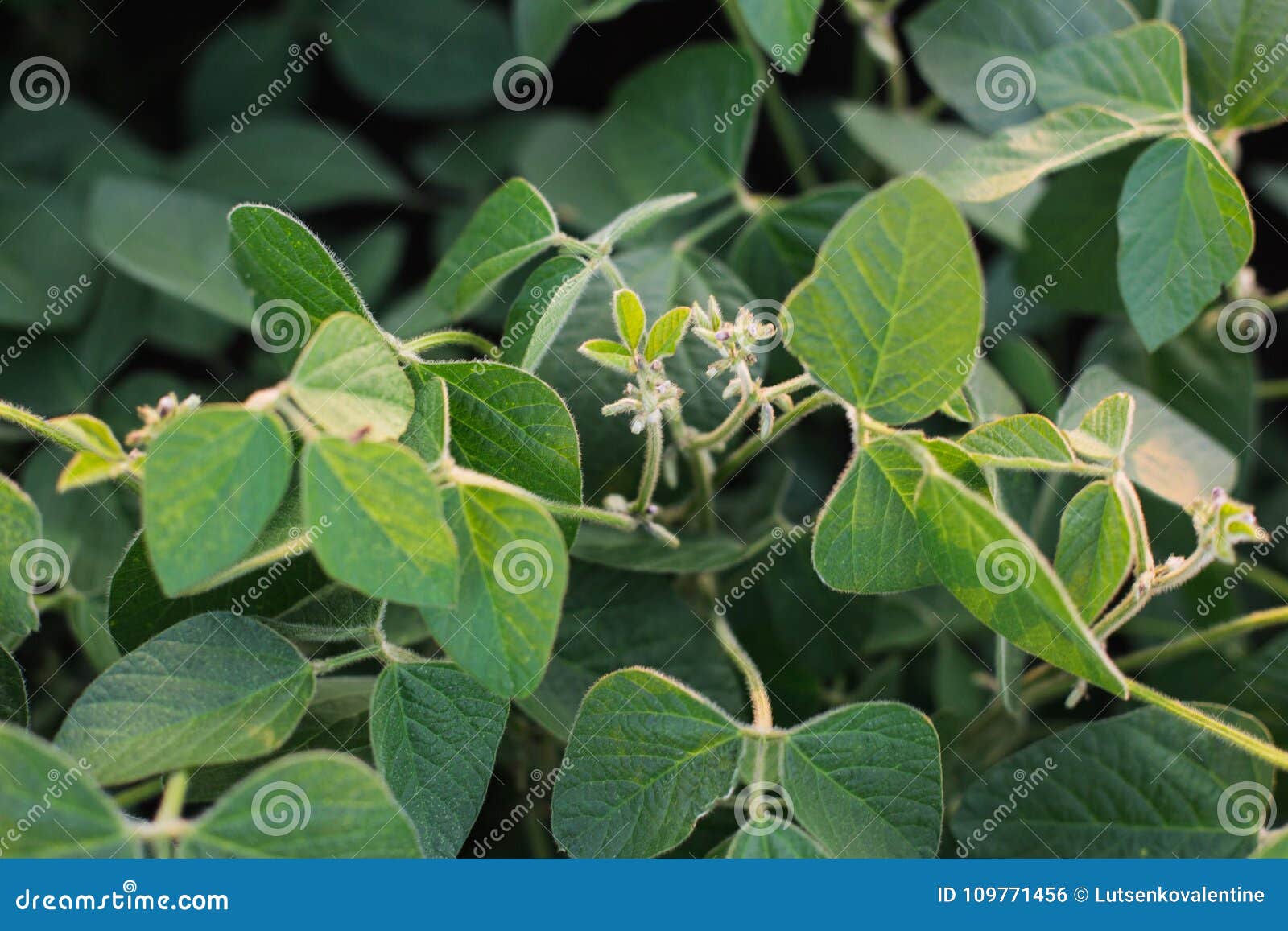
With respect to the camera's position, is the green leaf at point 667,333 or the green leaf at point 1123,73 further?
the green leaf at point 1123,73

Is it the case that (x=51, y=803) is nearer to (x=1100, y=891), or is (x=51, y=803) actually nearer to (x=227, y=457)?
(x=227, y=457)

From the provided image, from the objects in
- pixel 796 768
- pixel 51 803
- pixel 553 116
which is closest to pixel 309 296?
pixel 51 803

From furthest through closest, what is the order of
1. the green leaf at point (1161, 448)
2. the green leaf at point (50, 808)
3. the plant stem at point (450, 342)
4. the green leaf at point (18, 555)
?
the green leaf at point (1161, 448) < the plant stem at point (450, 342) < the green leaf at point (18, 555) < the green leaf at point (50, 808)

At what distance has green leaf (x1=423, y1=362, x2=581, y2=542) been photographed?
0.80 meters

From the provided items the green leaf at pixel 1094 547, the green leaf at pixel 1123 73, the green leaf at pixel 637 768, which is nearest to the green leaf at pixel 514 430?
the green leaf at pixel 637 768

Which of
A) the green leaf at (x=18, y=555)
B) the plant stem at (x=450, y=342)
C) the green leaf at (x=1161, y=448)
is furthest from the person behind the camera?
the green leaf at (x=1161, y=448)

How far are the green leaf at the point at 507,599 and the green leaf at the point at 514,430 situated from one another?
0.10m

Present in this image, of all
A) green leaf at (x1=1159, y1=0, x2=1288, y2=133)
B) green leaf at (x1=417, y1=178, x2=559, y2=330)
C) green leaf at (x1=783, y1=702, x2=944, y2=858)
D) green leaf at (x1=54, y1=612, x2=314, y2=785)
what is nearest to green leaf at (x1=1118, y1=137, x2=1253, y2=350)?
green leaf at (x1=1159, y1=0, x2=1288, y2=133)

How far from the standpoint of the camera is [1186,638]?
1.02 metres

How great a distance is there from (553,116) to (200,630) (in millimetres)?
905

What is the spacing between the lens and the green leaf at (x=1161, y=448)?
95 centimetres

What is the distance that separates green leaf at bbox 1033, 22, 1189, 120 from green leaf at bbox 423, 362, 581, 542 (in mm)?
633

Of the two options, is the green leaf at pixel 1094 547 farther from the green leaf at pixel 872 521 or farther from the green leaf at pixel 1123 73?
the green leaf at pixel 1123 73

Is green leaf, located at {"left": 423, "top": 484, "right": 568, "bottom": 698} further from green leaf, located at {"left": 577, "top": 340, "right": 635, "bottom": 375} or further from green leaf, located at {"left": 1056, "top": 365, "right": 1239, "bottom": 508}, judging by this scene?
green leaf, located at {"left": 1056, "top": 365, "right": 1239, "bottom": 508}
